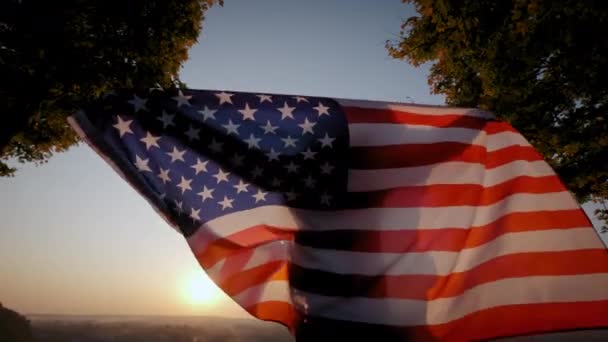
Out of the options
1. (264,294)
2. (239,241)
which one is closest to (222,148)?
(239,241)

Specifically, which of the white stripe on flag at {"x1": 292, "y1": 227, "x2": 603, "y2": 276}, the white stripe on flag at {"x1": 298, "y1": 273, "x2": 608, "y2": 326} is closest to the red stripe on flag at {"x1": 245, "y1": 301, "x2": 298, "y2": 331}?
the white stripe on flag at {"x1": 298, "y1": 273, "x2": 608, "y2": 326}

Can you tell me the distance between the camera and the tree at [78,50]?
9.17 m

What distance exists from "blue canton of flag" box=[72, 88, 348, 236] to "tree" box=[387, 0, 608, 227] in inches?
188

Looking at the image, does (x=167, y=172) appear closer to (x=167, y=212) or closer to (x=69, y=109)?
(x=167, y=212)

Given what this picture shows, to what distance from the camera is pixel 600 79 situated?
723cm

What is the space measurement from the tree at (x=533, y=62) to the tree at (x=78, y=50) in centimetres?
674

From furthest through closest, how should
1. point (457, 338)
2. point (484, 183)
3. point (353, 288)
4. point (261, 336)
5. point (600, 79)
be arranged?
point (261, 336)
point (600, 79)
point (484, 183)
point (353, 288)
point (457, 338)

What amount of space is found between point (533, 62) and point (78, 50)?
36.6ft

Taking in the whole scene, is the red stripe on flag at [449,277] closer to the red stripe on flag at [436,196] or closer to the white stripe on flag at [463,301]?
the white stripe on flag at [463,301]

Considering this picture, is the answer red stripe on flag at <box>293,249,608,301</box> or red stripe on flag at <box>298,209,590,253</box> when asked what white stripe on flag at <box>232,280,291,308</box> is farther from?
red stripe on flag at <box>298,209,590,253</box>

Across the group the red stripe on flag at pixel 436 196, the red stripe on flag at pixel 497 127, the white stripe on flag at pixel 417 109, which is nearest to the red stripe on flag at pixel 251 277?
the red stripe on flag at pixel 436 196

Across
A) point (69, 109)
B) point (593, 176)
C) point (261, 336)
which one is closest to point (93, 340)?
point (261, 336)

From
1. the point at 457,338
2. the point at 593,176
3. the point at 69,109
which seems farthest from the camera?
the point at 69,109

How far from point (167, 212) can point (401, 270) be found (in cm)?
225
